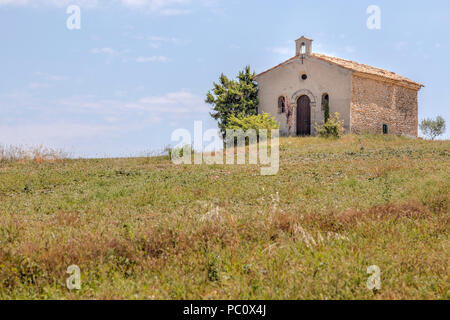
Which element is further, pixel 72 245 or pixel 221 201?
pixel 221 201

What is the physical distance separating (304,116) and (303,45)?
5.28m

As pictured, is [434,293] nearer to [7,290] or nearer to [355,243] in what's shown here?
[355,243]

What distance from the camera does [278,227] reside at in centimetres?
573

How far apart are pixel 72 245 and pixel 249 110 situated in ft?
85.7

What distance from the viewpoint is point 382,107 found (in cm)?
2888

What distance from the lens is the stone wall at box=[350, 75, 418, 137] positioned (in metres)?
27.0

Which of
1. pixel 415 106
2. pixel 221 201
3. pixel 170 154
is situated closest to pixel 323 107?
pixel 415 106

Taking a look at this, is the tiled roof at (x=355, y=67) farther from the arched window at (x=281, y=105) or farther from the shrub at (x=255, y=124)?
the shrub at (x=255, y=124)

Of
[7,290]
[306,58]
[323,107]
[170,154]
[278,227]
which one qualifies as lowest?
[7,290]

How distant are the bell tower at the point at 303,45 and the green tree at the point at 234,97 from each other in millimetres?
4253

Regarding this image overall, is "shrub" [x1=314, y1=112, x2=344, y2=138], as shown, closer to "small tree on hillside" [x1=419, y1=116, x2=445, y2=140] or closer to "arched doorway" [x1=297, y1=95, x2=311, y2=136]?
"arched doorway" [x1=297, y1=95, x2=311, y2=136]

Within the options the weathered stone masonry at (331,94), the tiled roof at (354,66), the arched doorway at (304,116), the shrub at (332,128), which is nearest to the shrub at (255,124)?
the weathered stone masonry at (331,94)

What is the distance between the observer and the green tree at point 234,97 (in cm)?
3027
